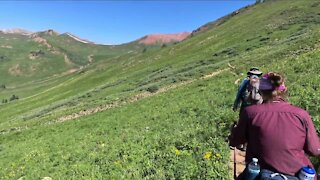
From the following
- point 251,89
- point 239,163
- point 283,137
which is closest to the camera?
point 283,137

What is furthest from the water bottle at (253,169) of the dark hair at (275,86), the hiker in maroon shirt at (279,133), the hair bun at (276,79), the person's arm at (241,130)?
the hair bun at (276,79)

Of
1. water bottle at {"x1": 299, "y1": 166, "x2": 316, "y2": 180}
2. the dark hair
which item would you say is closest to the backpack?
the dark hair

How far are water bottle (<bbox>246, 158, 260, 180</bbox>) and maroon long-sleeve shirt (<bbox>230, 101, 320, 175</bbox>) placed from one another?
0.56 feet

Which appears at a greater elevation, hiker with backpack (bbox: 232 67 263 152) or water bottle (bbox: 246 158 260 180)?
hiker with backpack (bbox: 232 67 263 152)

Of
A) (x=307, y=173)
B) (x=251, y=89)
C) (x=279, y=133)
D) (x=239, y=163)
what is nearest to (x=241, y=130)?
(x=279, y=133)

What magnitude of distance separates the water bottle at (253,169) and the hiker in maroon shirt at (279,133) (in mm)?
170

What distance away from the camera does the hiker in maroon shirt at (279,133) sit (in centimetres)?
584

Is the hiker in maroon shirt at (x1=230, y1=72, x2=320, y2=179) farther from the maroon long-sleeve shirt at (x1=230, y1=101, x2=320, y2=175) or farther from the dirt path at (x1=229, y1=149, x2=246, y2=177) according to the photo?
the dirt path at (x1=229, y1=149, x2=246, y2=177)

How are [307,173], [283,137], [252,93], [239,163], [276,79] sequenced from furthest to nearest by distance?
[239,163]
[252,93]
[276,79]
[283,137]
[307,173]

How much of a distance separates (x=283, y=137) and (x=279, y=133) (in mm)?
80

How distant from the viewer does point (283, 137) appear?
5.85 metres

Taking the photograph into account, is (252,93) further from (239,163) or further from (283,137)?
(283,137)

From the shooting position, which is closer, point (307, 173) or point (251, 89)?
point (307, 173)

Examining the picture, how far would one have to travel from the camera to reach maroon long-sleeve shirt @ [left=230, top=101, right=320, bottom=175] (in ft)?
19.2
